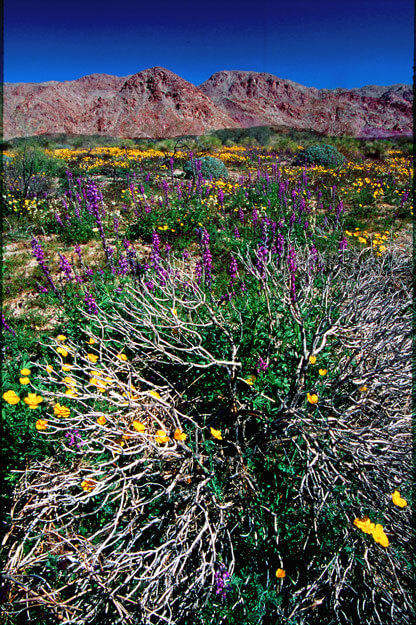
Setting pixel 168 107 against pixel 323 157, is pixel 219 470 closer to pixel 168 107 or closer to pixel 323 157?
pixel 323 157

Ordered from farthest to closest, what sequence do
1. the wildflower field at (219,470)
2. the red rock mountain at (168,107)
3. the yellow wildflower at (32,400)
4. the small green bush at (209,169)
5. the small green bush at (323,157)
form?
the red rock mountain at (168,107)
the small green bush at (323,157)
the small green bush at (209,169)
the yellow wildflower at (32,400)
the wildflower field at (219,470)

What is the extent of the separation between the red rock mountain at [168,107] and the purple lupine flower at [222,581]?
5081cm

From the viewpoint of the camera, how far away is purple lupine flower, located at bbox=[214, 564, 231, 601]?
5.39 ft

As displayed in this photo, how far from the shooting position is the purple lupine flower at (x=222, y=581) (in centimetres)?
164

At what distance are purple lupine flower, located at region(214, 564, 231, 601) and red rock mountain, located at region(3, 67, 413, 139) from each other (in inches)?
2000

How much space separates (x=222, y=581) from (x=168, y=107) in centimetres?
6269

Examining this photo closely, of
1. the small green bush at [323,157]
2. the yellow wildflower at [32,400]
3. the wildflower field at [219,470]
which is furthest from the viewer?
the small green bush at [323,157]

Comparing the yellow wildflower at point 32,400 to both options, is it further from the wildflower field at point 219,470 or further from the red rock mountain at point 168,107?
the red rock mountain at point 168,107

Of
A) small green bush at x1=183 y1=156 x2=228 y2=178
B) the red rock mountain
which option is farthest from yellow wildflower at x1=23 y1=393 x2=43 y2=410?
the red rock mountain

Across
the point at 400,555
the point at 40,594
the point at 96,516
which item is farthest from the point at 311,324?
the point at 40,594

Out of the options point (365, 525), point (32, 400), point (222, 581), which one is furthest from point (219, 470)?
point (32, 400)

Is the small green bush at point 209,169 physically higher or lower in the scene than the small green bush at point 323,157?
lower

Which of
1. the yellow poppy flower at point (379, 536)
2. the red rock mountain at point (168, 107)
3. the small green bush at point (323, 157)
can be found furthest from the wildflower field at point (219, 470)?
the red rock mountain at point (168, 107)

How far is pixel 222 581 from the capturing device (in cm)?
165
